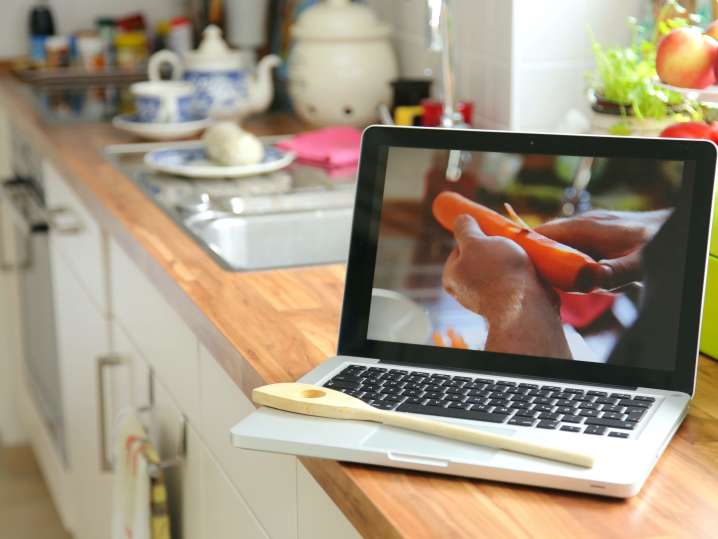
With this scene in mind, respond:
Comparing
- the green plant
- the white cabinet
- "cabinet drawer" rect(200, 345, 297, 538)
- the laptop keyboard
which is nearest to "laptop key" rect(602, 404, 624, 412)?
the laptop keyboard

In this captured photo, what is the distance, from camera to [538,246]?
90 centimetres

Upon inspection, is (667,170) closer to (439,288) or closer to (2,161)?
(439,288)

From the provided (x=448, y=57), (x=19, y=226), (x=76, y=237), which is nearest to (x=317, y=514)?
(x=448, y=57)

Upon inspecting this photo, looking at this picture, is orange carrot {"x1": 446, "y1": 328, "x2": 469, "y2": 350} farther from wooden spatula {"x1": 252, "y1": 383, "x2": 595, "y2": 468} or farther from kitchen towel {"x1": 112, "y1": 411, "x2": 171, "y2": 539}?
kitchen towel {"x1": 112, "y1": 411, "x2": 171, "y2": 539}

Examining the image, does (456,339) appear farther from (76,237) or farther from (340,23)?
(340,23)

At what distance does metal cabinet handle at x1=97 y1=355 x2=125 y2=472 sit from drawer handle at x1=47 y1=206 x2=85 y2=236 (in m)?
0.25

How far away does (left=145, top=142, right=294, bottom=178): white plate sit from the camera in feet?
5.96

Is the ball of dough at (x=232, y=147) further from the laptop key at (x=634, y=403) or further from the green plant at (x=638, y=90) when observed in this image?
the laptop key at (x=634, y=403)

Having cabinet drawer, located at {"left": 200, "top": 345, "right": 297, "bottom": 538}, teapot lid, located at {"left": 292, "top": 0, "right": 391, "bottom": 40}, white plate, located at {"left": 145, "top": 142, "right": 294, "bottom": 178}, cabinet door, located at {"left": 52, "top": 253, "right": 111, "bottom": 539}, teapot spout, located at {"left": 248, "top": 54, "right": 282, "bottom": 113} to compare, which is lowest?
cabinet door, located at {"left": 52, "top": 253, "right": 111, "bottom": 539}

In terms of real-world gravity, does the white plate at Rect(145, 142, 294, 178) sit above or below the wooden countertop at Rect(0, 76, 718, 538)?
above

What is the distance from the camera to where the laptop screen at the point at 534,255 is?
0.86 meters

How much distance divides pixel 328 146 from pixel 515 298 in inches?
45.3

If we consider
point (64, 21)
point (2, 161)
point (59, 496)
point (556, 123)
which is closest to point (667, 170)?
point (556, 123)

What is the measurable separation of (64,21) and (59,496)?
1.35 m
